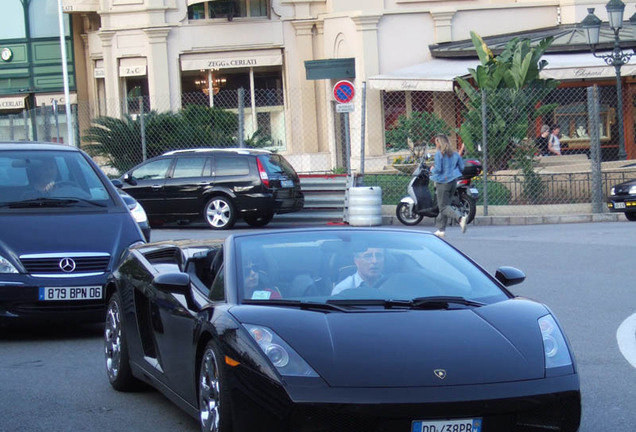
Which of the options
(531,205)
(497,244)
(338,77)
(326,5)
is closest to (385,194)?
(531,205)

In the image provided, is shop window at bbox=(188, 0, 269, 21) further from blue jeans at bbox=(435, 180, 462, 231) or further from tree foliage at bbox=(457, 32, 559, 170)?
blue jeans at bbox=(435, 180, 462, 231)

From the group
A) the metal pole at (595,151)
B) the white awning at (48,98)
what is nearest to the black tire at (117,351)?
the metal pole at (595,151)

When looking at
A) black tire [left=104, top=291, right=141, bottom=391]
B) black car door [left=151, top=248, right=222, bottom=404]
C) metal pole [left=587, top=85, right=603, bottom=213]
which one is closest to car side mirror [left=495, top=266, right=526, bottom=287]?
black car door [left=151, top=248, right=222, bottom=404]

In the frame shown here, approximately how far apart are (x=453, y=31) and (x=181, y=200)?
14565 mm

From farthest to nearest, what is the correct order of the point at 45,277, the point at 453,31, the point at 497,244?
the point at 453,31
the point at 497,244
the point at 45,277

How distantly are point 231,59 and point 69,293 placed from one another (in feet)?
92.7

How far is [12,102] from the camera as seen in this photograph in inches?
1624

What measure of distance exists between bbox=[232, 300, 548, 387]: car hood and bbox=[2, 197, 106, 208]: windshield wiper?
16.9 feet

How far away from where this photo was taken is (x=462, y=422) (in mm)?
4988

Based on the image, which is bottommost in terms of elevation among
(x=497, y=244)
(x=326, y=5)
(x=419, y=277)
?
(x=497, y=244)

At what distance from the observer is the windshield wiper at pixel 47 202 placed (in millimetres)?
10273

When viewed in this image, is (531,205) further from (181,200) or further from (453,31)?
(453,31)

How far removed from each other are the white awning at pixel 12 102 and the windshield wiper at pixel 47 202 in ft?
105

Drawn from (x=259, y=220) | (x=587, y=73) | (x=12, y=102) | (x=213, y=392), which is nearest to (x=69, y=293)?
(x=213, y=392)
